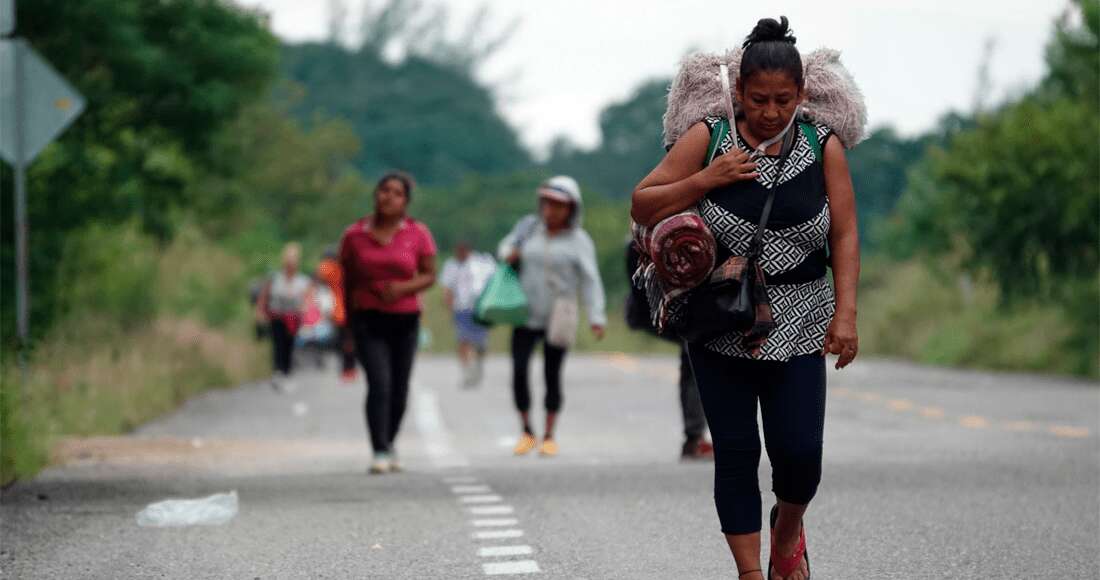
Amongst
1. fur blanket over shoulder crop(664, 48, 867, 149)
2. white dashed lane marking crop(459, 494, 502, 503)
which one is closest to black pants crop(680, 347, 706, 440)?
white dashed lane marking crop(459, 494, 502, 503)

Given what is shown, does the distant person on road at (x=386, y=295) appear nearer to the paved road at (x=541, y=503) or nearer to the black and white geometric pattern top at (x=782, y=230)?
the paved road at (x=541, y=503)

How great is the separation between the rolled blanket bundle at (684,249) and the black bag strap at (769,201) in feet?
0.49

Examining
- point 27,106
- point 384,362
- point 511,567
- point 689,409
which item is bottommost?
point 511,567

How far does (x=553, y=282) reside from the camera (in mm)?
13031

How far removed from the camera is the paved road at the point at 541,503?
7434 millimetres

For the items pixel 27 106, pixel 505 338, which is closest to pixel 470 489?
pixel 27 106

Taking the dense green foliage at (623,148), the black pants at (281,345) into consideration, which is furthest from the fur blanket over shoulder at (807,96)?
the dense green foliage at (623,148)

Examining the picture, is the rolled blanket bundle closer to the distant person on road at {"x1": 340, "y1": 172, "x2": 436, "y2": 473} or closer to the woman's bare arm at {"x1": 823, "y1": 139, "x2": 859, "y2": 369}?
the woman's bare arm at {"x1": 823, "y1": 139, "x2": 859, "y2": 369}

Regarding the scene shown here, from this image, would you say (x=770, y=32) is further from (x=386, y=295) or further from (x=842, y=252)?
(x=386, y=295)

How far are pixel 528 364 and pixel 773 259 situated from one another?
758 centimetres

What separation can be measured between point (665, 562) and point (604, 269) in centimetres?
6389

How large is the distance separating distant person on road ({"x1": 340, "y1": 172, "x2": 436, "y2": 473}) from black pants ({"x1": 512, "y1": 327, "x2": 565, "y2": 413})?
3.75ft

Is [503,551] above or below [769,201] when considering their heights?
below

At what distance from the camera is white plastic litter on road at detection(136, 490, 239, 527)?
29.4ft
